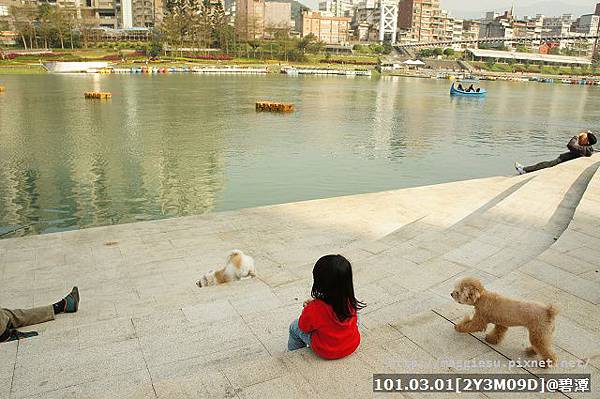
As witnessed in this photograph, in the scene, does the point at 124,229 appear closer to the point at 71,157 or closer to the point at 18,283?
the point at 18,283

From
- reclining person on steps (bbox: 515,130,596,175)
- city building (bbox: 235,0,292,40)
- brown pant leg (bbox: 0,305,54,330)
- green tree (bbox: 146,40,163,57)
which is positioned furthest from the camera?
city building (bbox: 235,0,292,40)

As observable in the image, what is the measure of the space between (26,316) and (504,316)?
15.5 feet

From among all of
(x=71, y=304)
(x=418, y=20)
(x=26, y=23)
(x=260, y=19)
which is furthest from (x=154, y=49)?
(x=71, y=304)

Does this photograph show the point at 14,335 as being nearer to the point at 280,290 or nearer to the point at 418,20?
the point at 280,290

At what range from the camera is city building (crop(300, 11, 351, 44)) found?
570ft

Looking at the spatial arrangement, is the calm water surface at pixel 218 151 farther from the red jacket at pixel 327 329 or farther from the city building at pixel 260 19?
the city building at pixel 260 19

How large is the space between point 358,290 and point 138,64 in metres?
89.7

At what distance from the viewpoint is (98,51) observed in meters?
98.0

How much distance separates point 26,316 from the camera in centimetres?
525

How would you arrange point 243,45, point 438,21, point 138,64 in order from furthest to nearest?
point 438,21
point 243,45
point 138,64

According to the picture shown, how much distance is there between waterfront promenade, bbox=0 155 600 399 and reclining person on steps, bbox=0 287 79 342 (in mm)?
108

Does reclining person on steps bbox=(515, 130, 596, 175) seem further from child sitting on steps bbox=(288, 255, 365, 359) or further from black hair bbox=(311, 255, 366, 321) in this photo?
black hair bbox=(311, 255, 366, 321)

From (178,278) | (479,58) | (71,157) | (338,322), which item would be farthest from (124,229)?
(479,58)

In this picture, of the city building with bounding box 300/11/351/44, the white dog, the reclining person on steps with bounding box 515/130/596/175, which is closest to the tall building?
the city building with bounding box 300/11/351/44
